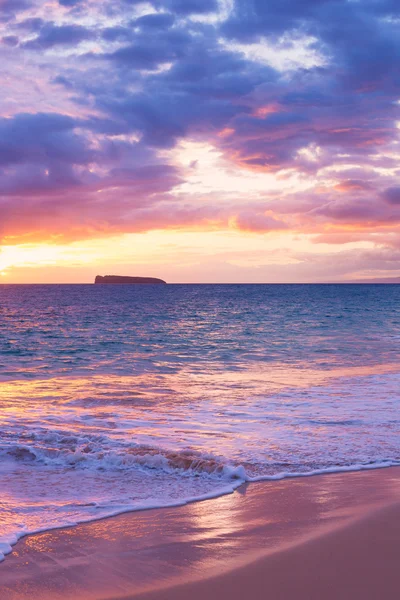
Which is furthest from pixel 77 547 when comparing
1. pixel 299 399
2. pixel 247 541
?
pixel 299 399

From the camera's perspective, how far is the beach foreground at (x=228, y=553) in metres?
4.21

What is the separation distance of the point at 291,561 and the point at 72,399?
9751 millimetres

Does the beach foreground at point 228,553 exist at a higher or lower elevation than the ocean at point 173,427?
higher

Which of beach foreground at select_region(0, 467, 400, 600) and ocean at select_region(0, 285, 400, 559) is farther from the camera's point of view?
ocean at select_region(0, 285, 400, 559)

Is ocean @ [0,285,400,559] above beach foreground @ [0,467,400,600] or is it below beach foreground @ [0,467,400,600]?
below

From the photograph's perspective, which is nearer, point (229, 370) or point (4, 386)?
point (4, 386)

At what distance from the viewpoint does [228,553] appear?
481cm

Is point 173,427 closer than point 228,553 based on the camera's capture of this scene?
No

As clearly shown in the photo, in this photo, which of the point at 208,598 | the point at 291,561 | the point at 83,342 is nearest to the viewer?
the point at 208,598

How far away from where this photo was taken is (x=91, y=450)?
852 cm

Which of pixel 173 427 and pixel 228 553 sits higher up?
pixel 228 553

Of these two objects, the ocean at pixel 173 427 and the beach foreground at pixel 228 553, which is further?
the ocean at pixel 173 427

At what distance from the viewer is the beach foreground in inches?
166

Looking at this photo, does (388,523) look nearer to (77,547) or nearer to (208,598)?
(208,598)
